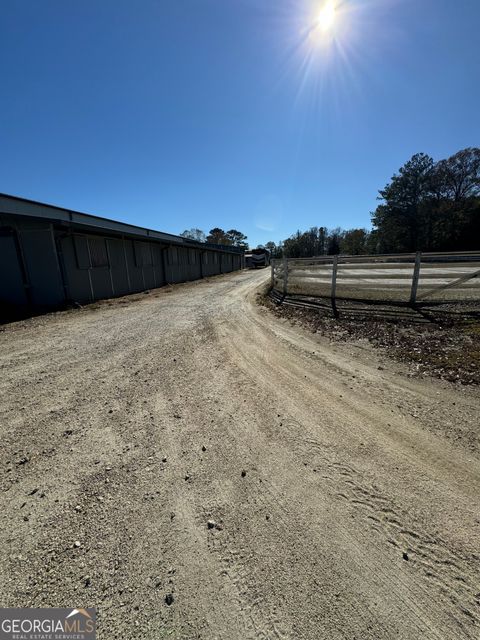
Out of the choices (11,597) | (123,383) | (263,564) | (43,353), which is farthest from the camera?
(43,353)

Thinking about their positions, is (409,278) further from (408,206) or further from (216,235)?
(216,235)

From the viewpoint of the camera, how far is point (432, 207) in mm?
47844

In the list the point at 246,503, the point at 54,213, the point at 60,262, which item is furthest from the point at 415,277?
the point at 54,213

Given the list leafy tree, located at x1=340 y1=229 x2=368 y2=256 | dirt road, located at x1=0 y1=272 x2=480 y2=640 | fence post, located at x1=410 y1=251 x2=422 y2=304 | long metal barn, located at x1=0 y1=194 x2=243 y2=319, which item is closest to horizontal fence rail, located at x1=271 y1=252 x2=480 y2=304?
fence post, located at x1=410 y1=251 x2=422 y2=304

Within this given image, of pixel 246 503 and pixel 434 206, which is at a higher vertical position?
pixel 434 206

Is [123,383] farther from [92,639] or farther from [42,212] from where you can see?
[42,212]

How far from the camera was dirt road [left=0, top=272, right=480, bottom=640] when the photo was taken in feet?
4.39

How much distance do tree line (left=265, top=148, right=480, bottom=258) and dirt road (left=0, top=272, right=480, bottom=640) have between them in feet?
184

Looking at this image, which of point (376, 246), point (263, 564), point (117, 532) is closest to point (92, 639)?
point (117, 532)

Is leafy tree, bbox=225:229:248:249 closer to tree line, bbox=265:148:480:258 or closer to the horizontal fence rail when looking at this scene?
tree line, bbox=265:148:480:258

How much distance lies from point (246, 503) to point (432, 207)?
201 feet

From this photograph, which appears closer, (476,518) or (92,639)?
(92,639)

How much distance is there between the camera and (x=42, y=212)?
17.9 m

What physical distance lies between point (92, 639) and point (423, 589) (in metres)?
1.66
